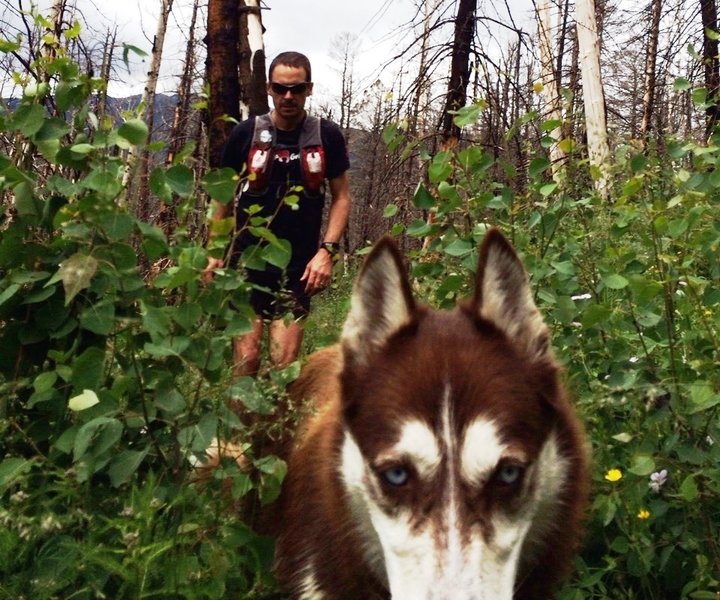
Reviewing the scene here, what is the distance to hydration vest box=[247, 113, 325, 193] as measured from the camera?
16.6 feet

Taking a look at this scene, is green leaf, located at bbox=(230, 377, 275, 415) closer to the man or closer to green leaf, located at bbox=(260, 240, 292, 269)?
green leaf, located at bbox=(260, 240, 292, 269)

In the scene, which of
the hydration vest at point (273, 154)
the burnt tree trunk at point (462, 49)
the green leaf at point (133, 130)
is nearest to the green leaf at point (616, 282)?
the green leaf at point (133, 130)

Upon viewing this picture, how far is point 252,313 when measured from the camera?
113 inches

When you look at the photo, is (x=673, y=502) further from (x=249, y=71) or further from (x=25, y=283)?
(x=249, y=71)

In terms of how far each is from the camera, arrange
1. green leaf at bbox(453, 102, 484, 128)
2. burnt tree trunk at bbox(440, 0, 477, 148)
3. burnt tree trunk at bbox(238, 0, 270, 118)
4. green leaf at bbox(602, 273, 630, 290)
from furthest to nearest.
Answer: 1. burnt tree trunk at bbox(238, 0, 270, 118)
2. burnt tree trunk at bbox(440, 0, 477, 148)
3. green leaf at bbox(453, 102, 484, 128)
4. green leaf at bbox(602, 273, 630, 290)

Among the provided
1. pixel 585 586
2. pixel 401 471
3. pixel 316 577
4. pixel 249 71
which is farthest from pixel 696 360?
pixel 249 71

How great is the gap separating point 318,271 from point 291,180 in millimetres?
713

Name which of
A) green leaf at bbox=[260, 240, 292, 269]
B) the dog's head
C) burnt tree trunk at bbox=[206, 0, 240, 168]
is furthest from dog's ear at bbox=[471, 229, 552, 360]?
burnt tree trunk at bbox=[206, 0, 240, 168]

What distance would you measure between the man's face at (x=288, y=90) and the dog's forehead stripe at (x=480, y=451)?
338 cm

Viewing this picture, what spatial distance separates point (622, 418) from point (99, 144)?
7.94 feet

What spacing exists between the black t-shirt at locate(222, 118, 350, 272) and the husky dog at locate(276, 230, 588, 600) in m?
2.37

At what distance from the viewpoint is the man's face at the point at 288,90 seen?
5.12 metres

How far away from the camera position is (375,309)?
2635 millimetres

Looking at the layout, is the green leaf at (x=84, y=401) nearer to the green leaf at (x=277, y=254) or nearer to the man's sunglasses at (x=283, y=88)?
the green leaf at (x=277, y=254)
